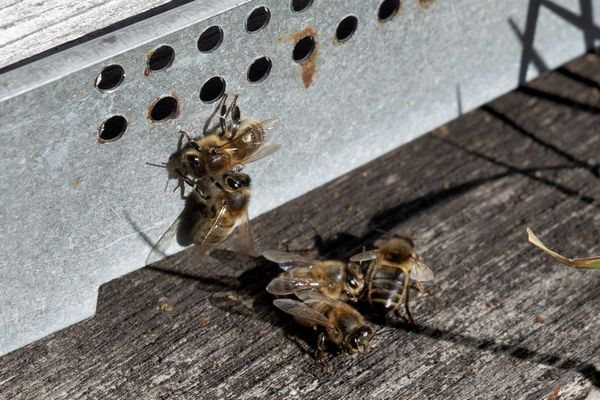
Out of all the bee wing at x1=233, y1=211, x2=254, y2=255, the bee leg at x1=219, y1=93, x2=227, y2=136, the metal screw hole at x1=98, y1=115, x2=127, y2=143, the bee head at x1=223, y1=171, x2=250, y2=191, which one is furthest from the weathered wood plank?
the bee wing at x1=233, y1=211, x2=254, y2=255

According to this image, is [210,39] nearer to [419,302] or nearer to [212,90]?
[212,90]

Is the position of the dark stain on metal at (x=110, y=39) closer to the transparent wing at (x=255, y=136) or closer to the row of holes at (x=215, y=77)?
the row of holes at (x=215, y=77)

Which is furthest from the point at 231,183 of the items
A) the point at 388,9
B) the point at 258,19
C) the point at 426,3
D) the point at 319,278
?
the point at 426,3

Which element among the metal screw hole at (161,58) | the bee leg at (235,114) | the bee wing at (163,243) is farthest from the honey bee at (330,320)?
the metal screw hole at (161,58)

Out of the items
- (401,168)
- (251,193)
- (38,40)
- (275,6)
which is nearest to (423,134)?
(401,168)

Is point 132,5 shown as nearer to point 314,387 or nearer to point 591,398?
point 314,387

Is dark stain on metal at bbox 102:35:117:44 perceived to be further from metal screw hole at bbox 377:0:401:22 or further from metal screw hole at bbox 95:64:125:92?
metal screw hole at bbox 377:0:401:22
